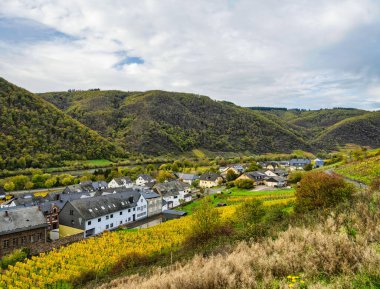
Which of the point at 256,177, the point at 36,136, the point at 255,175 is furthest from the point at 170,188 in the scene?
the point at 36,136

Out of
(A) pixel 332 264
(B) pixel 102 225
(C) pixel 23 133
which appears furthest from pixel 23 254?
(C) pixel 23 133

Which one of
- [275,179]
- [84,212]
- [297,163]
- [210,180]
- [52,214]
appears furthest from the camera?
[297,163]

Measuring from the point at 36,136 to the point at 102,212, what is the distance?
81695mm

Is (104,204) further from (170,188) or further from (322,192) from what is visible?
(322,192)

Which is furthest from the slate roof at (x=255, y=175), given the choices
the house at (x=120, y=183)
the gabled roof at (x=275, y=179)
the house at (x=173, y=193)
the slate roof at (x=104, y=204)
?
the slate roof at (x=104, y=204)

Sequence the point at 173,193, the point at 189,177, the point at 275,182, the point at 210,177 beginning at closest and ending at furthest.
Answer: the point at 173,193 < the point at 275,182 < the point at 210,177 < the point at 189,177

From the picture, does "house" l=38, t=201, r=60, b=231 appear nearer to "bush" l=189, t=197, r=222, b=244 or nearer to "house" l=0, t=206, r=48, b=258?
"house" l=0, t=206, r=48, b=258

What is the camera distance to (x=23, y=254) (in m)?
31.4

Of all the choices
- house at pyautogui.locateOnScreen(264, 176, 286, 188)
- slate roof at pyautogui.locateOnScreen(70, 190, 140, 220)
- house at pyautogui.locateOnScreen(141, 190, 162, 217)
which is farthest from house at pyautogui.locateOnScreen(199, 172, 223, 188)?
slate roof at pyautogui.locateOnScreen(70, 190, 140, 220)

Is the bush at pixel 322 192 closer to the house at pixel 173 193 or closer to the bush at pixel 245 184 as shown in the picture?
the house at pixel 173 193

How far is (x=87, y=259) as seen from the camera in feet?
93.8

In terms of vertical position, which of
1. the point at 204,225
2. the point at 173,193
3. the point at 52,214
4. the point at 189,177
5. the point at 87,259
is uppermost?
the point at 204,225

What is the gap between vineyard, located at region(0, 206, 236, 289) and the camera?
80.0 ft

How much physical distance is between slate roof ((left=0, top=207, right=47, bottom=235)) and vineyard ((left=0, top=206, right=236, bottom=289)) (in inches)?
299
